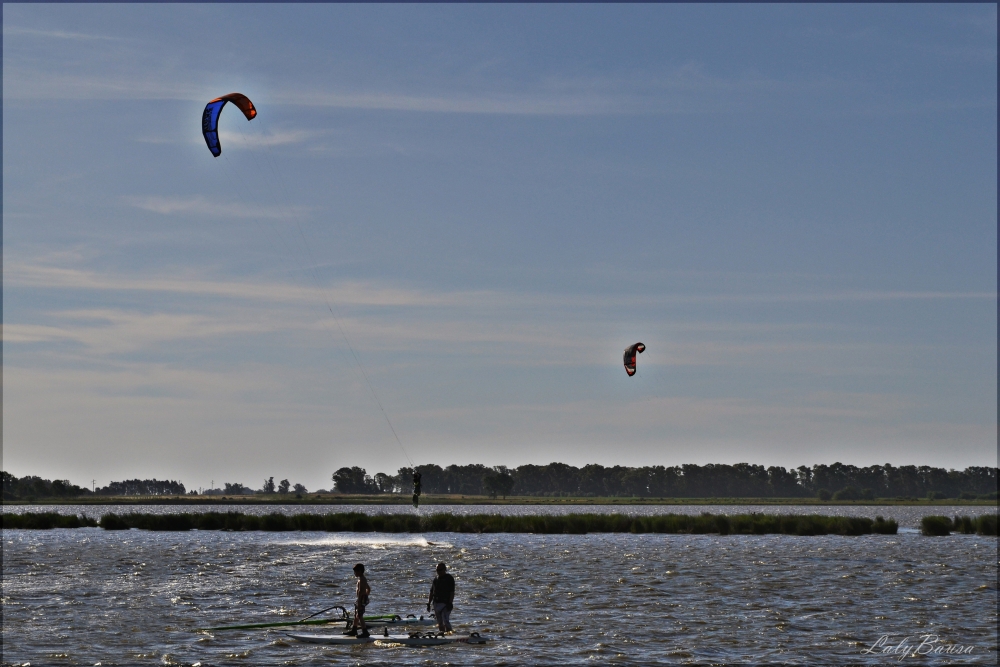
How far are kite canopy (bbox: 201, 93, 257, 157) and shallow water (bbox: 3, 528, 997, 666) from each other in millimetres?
15851

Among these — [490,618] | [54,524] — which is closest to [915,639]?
[490,618]

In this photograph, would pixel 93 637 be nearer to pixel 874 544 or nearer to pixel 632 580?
pixel 632 580

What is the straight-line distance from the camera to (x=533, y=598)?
127 feet

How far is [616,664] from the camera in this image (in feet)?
84.3

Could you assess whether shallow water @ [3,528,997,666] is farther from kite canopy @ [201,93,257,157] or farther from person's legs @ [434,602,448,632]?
kite canopy @ [201,93,257,157]

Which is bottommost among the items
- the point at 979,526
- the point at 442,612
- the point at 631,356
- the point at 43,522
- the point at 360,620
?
the point at 360,620

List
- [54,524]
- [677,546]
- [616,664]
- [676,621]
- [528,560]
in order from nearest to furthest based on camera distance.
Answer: [616,664]
[676,621]
[528,560]
[677,546]
[54,524]

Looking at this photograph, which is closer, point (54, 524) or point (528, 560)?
point (528, 560)

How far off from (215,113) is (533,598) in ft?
67.2

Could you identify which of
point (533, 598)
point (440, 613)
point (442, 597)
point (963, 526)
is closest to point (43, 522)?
point (533, 598)

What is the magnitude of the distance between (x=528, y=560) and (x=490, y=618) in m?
21.0

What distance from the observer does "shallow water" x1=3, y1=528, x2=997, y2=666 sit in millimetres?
27516

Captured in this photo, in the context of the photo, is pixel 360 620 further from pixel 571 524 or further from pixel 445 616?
pixel 571 524

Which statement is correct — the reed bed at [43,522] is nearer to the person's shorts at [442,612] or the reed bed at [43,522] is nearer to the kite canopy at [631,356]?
the kite canopy at [631,356]
